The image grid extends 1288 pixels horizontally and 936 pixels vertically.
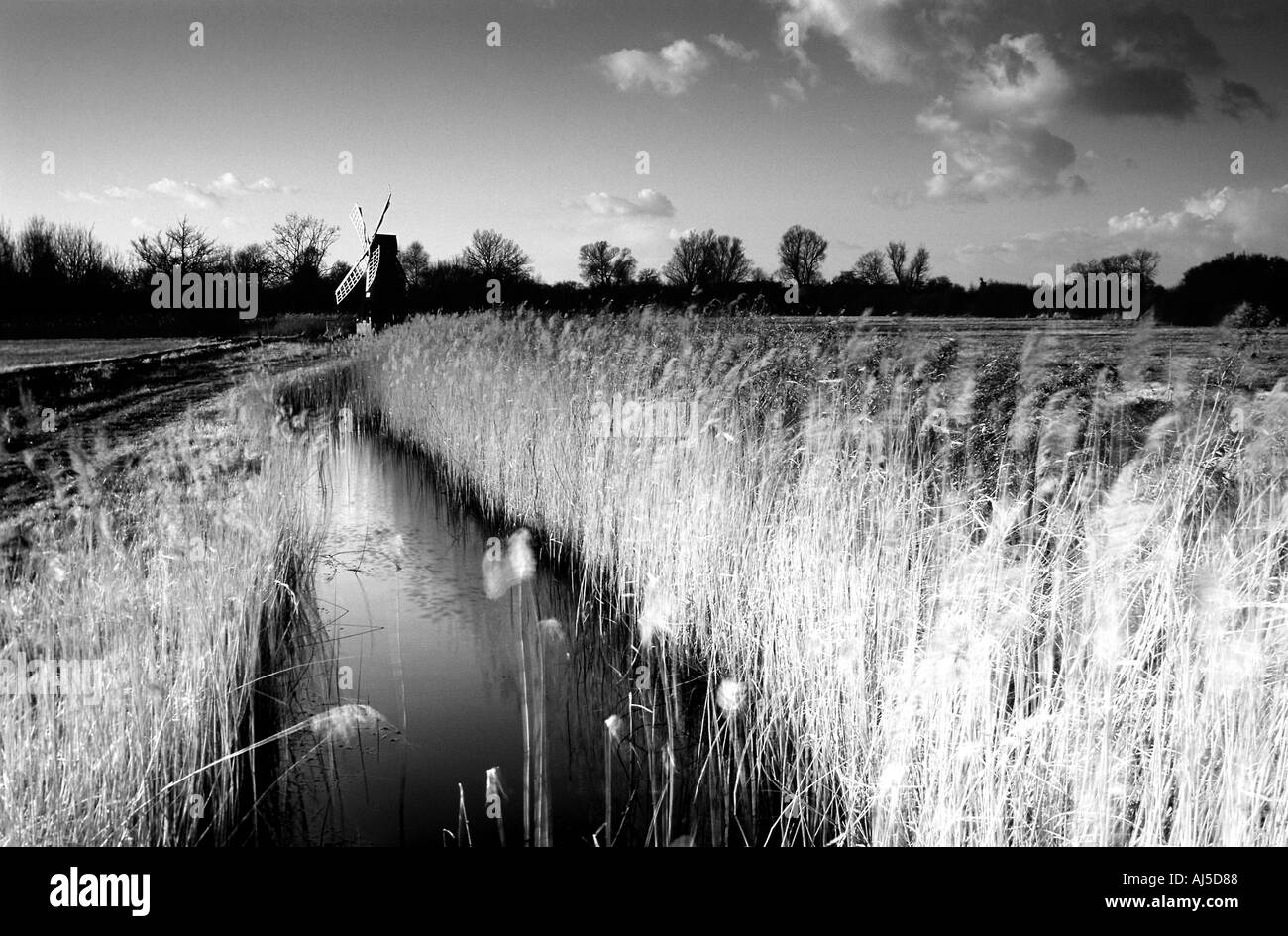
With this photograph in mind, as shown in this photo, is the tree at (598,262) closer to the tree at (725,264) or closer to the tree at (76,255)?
the tree at (725,264)

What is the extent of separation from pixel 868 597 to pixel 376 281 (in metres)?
28.0

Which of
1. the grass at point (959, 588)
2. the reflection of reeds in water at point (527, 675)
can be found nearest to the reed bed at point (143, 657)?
the reflection of reeds in water at point (527, 675)

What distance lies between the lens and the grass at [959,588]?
8.54ft

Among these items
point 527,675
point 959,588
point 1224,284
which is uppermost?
point 1224,284

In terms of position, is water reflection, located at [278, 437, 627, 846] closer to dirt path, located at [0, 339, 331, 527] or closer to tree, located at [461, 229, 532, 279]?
dirt path, located at [0, 339, 331, 527]

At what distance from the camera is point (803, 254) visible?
12922mm

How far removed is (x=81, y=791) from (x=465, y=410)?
645 centimetres

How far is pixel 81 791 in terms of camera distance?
8.70 ft

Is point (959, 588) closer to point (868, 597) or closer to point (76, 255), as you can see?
point (868, 597)

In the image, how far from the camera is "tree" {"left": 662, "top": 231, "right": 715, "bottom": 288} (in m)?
10.3

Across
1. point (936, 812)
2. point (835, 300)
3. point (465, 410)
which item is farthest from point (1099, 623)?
point (835, 300)

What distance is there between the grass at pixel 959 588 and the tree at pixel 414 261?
2337cm

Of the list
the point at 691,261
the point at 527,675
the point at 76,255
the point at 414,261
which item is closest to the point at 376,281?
the point at 414,261
